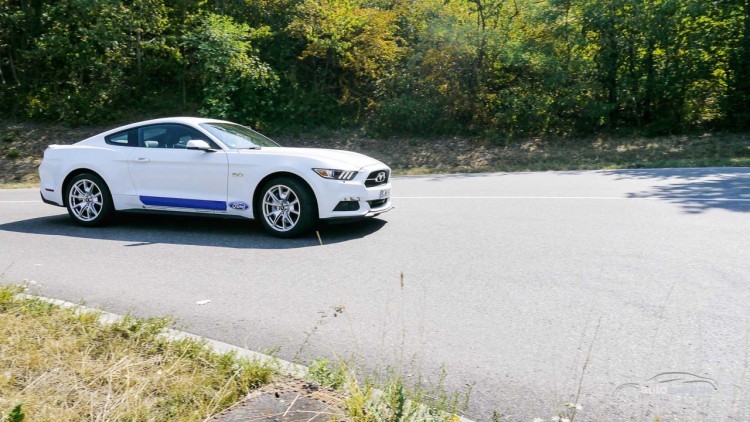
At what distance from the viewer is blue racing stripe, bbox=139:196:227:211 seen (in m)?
8.70

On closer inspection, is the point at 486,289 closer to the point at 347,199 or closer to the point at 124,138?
the point at 347,199

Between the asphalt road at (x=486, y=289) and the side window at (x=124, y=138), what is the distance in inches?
45.7

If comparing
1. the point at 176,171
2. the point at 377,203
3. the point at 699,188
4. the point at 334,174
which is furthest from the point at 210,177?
the point at 699,188

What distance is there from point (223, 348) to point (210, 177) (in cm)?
443

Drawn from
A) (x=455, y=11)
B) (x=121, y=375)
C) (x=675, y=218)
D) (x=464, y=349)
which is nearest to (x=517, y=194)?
(x=675, y=218)

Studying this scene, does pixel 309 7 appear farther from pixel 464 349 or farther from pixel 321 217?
pixel 464 349

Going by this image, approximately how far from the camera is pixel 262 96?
69.5ft

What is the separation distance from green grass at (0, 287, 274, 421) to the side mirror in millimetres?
3964

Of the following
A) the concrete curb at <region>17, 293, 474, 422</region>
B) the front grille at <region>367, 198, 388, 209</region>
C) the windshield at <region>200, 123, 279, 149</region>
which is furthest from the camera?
the windshield at <region>200, 123, 279, 149</region>

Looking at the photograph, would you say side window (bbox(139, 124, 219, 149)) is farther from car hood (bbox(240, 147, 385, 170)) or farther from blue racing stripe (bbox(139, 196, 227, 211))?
car hood (bbox(240, 147, 385, 170))

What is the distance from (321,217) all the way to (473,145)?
11800mm

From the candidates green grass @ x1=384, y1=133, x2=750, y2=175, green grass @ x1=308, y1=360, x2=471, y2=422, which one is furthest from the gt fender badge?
green grass @ x1=384, y1=133, x2=750, y2=175

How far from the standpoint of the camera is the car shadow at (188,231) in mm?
8312

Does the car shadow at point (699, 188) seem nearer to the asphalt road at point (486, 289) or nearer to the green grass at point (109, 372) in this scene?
the asphalt road at point (486, 289)
